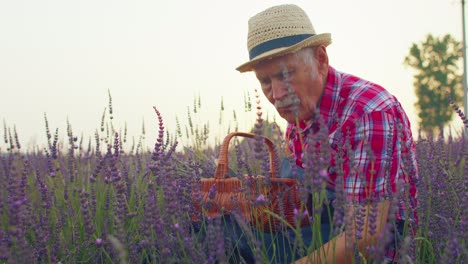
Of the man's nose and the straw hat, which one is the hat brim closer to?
the straw hat

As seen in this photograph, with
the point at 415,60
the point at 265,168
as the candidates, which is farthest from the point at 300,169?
the point at 415,60

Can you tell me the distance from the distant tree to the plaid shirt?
26306 mm

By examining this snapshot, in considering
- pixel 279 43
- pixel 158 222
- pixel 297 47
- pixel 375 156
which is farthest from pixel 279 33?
pixel 158 222

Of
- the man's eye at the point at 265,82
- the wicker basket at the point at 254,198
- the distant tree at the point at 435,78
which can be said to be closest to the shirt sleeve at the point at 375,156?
the wicker basket at the point at 254,198

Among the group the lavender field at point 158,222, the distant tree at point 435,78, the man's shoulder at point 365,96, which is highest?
the distant tree at point 435,78

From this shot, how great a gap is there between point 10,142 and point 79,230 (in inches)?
55.9

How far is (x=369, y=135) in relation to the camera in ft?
7.22

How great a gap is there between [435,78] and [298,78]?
2748 centimetres

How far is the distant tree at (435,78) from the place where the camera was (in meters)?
27.5

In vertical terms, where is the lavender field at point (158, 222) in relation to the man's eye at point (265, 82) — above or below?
below

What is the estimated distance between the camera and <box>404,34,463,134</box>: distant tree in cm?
2748

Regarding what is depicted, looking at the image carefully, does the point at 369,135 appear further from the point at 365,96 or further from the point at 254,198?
the point at 254,198

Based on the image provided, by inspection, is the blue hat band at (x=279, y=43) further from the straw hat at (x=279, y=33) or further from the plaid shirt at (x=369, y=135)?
the plaid shirt at (x=369, y=135)

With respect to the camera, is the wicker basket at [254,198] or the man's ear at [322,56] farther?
the man's ear at [322,56]
